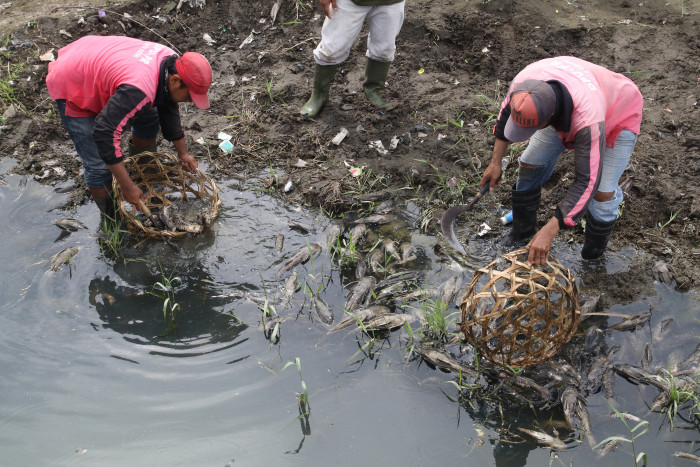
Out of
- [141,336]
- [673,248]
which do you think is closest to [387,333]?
[141,336]

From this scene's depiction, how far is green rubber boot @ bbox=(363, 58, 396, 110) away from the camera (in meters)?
5.52

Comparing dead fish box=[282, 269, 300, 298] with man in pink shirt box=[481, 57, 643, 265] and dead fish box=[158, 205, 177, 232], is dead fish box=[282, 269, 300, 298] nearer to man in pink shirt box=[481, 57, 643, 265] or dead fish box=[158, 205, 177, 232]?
dead fish box=[158, 205, 177, 232]

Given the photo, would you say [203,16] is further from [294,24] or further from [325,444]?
[325,444]

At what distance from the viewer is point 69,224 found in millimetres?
4566

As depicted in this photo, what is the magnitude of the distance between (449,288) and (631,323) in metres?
1.31

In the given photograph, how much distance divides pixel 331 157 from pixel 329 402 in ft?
8.71

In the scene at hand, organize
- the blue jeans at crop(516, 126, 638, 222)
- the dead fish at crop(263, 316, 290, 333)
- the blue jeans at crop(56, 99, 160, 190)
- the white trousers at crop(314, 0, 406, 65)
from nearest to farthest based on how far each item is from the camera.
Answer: the blue jeans at crop(516, 126, 638, 222)
the dead fish at crop(263, 316, 290, 333)
the blue jeans at crop(56, 99, 160, 190)
the white trousers at crop(314, 0, 406, 65)

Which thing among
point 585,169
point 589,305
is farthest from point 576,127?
point 589,305

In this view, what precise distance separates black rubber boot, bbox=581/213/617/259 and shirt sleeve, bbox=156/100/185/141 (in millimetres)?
3282

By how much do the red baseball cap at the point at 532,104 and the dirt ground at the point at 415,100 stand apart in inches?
66.3

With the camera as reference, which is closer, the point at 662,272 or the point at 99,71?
the point at 99,71

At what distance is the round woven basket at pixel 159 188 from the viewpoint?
421cm

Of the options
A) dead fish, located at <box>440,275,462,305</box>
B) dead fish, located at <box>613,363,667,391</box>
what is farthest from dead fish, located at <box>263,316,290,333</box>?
dead fish, located at <box>613,363,667,391</box>

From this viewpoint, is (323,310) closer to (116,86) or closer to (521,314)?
(521,314)
